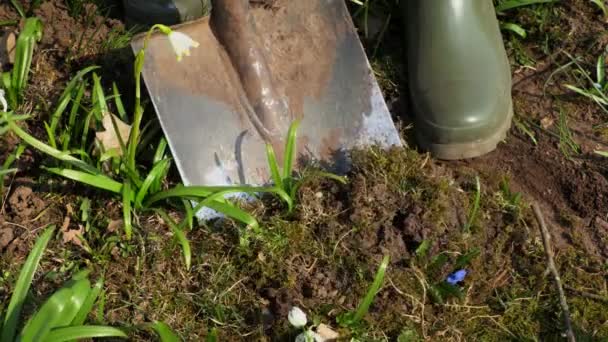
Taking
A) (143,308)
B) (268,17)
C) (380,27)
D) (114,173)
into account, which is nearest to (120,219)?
(114,173)

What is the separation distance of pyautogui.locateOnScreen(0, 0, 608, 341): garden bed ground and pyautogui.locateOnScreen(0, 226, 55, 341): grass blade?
156 millimetres

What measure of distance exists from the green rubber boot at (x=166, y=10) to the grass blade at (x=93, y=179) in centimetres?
59

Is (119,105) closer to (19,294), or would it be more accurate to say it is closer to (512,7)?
(19,294)

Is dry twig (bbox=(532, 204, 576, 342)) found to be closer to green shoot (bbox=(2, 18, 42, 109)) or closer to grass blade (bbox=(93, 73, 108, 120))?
grass blade (bbox=(93, 73, 108, 120))

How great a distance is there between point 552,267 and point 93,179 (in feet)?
4.01

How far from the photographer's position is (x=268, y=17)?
2357 millimetres

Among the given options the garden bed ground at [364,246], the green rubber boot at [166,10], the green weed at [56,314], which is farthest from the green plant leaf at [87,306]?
the green rubber boot at [166,10]

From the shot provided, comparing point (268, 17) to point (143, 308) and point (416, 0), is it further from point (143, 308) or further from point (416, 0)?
point (143, 308)

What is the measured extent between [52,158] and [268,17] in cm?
74

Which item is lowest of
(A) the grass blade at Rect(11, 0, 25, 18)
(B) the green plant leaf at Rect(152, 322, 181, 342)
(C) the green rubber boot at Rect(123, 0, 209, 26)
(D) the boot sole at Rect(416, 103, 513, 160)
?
(D) the boot sole at Rect(416, 103, 513, 160)

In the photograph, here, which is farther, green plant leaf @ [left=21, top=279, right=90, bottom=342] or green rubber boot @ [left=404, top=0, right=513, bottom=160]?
green rubber boot @ [left=404, top=0, right=513, bottom=160]

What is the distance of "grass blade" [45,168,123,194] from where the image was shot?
2.09 metres

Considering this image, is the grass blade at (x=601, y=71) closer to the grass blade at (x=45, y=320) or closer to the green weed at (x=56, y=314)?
the green weed at (x=56, y=314)

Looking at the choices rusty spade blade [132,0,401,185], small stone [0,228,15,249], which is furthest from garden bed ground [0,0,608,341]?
rusty spade blade [132,0,401,185]
